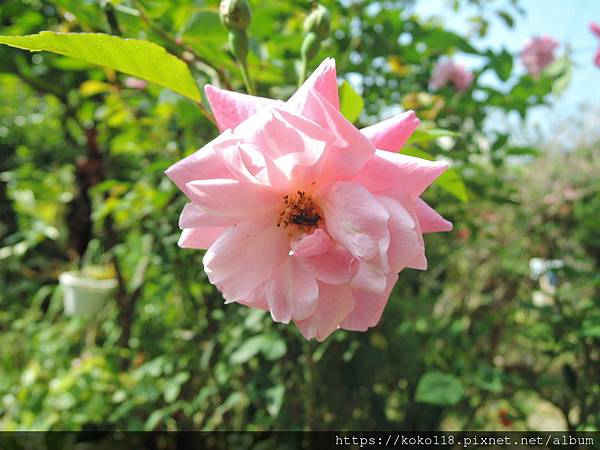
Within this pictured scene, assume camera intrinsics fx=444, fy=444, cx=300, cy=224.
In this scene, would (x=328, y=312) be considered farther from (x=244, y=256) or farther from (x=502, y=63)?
(x=502, y=63)

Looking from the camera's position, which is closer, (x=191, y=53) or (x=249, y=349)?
(x=191, y=53)

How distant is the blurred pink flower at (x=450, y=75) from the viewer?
143 centimetres

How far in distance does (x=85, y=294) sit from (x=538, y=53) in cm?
210

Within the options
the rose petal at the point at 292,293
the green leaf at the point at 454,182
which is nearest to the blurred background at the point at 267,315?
the green leaf at the point at 454,182

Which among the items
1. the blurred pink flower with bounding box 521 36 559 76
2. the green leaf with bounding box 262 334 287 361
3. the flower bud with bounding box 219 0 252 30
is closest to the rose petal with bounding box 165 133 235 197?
the flower bud with bounding box 219 0 252 30

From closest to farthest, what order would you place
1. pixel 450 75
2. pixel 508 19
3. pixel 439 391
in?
pixel 439 391 → pixel 450 75 → pixel 508 19

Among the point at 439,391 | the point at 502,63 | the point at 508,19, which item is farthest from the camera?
the point at 508,19

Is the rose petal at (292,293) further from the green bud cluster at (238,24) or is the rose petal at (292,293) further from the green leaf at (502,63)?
the green leaf at (502,63)

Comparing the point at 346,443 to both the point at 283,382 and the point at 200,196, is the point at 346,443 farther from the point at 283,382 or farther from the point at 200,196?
the point at 200,196

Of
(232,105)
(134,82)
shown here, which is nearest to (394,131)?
(232,105)

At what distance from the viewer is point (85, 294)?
159 cm

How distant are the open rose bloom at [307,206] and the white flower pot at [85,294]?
133cm

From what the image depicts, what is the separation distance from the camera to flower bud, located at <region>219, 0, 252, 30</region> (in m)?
0.54

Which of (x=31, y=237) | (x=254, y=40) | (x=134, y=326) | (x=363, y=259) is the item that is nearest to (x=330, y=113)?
(x=363, y=259)
